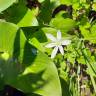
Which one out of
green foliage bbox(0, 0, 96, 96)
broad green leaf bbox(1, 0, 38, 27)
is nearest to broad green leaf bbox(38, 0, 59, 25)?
green foliage bbox(0, 0, 96, 96)

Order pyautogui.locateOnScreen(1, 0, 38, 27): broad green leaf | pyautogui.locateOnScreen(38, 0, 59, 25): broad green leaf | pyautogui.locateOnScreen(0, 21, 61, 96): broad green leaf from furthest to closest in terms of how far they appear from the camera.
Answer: pyautogui.locateOnScreen(38, 0, 59, 25): broad green leaf
pyautogui.locateOnScreen(1, 0, 38, 27): broad green leaf
pyautogui.locateOnScreen(0, 21, 61, 96): broad green leaf

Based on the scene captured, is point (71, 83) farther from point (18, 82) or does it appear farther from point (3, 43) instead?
point (3, 43)

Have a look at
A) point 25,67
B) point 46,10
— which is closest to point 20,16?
point 46,10

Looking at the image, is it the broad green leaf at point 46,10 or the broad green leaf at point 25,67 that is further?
the broad green leaf at point 46,10

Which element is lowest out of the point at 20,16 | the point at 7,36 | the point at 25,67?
the point at 25,67

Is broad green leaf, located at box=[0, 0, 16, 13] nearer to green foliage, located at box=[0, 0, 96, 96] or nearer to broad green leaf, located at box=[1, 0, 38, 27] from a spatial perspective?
green foliage, located at box=[0, 0, 96, 96]

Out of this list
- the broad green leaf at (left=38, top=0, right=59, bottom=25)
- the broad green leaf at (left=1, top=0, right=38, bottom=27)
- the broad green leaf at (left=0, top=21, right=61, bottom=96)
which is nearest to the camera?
the broad green leaf at (left=0, top=21, right=61, bottom=96)

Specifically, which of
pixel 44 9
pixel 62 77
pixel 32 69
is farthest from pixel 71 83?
pixel 44 9

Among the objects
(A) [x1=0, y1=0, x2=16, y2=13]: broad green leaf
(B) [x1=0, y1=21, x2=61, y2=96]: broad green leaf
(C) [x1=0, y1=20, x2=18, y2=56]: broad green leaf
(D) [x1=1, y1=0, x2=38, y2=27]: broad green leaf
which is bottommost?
(B) [x1=0, y1=21, x2=61, y2=96]: broad green leaf

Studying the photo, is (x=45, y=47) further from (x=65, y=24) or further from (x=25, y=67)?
(x=65, y=24)

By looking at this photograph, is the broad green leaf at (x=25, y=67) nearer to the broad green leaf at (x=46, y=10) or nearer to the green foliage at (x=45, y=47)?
the green foliage at (x=45, y=47)

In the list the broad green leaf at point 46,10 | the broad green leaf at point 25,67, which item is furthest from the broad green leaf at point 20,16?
the broad green leaf at point 25,67
